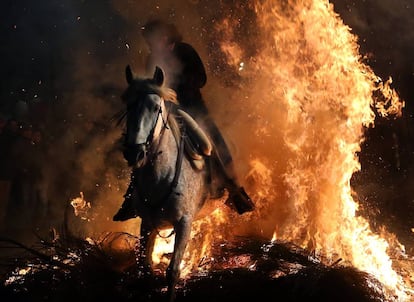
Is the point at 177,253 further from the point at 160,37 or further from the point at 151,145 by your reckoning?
the point at 160,37

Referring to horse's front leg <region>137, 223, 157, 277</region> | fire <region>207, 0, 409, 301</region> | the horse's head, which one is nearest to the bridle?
the horse's head

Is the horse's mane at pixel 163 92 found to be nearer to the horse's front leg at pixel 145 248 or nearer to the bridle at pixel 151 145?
the bridle at pixel 151 145

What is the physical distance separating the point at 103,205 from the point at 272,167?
190 inches

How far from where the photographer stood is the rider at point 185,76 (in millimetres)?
6297

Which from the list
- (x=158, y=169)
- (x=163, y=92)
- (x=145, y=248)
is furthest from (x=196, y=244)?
(x=163, y=92)

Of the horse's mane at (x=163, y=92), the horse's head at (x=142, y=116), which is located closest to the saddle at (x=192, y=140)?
the horse's mane at (x=163, y=92)

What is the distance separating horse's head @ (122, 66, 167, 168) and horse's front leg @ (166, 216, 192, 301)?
1025 millimetres

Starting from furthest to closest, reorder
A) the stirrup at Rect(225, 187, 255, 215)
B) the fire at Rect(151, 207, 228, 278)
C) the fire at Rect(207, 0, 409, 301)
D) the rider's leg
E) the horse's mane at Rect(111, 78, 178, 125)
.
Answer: the fire at Rect(207, 0, 409, 301)
the stirrup at Rect(225, 187, 255, 215)
the rider's leg
the fire at Rect(151, 207, 228, 278)
the horse's mane at Rect(111, 78, 178, 125)

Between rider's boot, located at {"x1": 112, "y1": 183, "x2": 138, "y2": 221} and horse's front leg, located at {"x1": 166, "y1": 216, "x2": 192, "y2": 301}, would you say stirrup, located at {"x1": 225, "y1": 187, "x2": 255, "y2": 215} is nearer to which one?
horse's front leg, located at {"x1": 166, "y1": 216, "x2": 192, "y2": 301}

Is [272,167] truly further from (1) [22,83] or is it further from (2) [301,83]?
(1) [22,83]

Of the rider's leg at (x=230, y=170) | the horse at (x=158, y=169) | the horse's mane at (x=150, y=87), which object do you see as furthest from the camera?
the rider's leg at (x=230, y=170)

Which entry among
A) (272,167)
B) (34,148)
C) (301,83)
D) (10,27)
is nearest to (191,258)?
(272,167)

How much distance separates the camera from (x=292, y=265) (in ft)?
17.5

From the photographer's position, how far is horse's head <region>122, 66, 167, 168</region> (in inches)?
164
